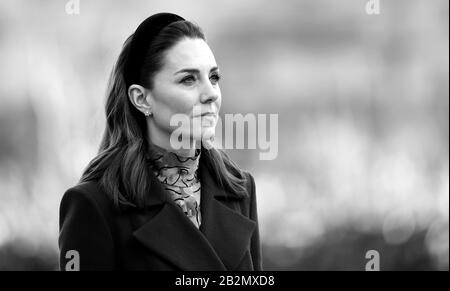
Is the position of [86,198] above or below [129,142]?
below

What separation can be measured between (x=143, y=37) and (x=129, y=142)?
1.46 feet

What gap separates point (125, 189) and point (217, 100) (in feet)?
1.71

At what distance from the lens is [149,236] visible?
231cm

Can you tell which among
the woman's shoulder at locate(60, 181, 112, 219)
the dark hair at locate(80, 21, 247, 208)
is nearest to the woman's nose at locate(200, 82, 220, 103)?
the dark hair at locate(80, 21, 247, 208)

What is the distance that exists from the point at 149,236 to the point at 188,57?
0.73 metres

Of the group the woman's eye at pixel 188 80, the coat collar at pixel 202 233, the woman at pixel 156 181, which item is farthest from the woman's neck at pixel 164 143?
the woman's eye at pixel 188 80

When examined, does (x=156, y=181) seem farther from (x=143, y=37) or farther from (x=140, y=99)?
(x=143, y=37)

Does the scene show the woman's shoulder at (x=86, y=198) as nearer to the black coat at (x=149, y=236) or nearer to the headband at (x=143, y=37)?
the black coat at (x=149, y=236)

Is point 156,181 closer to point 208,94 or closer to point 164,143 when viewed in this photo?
point 164,143

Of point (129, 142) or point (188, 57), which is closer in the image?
point (188, 57)

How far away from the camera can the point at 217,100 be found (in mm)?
2359

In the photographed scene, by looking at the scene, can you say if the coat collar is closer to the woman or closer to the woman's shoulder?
the woman

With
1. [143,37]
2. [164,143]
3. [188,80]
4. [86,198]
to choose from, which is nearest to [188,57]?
[188,80]

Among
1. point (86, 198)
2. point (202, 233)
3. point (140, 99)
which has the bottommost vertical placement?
point (202, 233)
